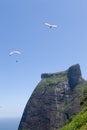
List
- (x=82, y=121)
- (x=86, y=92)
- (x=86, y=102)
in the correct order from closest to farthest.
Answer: (x=82, y=121)
(x=86, y=102)
(x=86, y=92)

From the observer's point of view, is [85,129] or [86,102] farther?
[86,102]

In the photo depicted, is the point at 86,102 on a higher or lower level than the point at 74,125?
higher

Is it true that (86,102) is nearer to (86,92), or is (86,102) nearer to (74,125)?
(86,92)

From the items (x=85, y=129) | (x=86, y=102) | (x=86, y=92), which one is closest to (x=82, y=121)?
(x=85, y=129)

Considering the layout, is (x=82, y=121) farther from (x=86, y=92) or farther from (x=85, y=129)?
(x=86, y=92)

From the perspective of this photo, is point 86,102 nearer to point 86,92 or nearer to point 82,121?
point 86,92

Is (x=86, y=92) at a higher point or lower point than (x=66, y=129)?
higher

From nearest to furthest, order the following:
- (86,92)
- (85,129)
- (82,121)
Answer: (85,129) → (82,121) → (86,92)

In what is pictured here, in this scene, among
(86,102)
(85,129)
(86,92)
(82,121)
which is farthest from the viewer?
(86,92)

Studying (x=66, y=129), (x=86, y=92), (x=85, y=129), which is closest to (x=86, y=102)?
(x=86, y=92)

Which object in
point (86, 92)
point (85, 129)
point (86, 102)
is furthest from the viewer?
point (86, 92)
